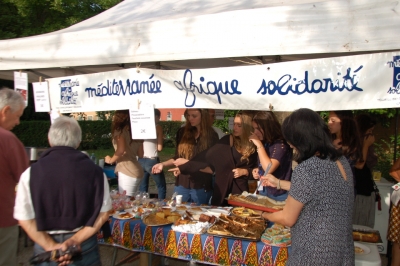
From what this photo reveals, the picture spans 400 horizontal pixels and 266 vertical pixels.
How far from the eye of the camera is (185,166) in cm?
359

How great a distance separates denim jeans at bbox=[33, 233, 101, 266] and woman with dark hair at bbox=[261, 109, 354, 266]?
3.82ft

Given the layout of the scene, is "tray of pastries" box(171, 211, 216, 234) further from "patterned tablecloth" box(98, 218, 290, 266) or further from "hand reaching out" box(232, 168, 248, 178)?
"hand reaching out" box(232, 168, 248, 178)

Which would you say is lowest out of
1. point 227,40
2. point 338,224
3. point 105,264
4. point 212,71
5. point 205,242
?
point 105,264

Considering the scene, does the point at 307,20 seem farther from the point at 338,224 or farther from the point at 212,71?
the point at 338,224

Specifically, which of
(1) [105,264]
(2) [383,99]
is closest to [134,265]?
(1) [105,264]

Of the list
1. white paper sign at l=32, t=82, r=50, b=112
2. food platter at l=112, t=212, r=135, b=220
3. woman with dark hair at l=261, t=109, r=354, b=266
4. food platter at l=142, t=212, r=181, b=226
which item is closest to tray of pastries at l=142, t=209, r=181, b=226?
food platter at l=142, t=212, r=181, b=226

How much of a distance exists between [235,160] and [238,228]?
3.33 ft

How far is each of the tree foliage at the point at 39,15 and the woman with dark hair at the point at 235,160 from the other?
326 inches

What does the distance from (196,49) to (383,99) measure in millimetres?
1399

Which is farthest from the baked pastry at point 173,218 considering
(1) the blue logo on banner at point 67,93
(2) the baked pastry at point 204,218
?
(1) the blue logo on banner at point 67,93

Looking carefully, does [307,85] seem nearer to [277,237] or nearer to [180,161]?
[277,237]

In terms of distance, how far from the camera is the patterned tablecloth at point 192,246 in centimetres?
235

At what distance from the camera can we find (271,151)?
3.17 meters

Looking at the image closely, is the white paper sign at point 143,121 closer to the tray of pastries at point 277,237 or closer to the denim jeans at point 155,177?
the tray of pastries at point 277,237
